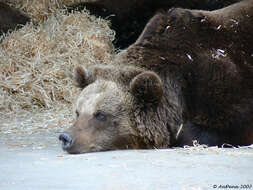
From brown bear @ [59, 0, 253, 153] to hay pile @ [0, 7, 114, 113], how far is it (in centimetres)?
314

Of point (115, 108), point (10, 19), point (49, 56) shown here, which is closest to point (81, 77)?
point (115, 108)

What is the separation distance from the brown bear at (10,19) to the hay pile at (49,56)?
0.18 metres

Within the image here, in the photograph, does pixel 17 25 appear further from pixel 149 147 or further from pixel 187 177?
pixel 187 177

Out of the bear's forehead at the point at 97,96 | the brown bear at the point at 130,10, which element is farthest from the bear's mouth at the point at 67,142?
the brown bear at the point at 130,10

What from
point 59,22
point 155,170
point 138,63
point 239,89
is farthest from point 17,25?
point 155,170

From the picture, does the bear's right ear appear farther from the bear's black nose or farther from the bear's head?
the bear's black nose

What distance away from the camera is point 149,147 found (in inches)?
208

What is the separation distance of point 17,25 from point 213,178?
755 cm

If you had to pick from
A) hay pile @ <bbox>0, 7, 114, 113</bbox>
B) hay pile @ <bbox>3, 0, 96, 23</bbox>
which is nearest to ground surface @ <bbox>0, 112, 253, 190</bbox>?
hay pile @ <bbox>0, 7, 114, 113</bbox>

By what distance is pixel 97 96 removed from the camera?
5.20 meters

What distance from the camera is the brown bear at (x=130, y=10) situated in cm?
923

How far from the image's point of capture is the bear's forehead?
5113 millimetres

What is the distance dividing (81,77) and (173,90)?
1001 millimetres

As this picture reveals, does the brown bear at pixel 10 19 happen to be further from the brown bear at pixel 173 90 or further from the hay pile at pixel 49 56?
the brown bear at pixel 173 90
